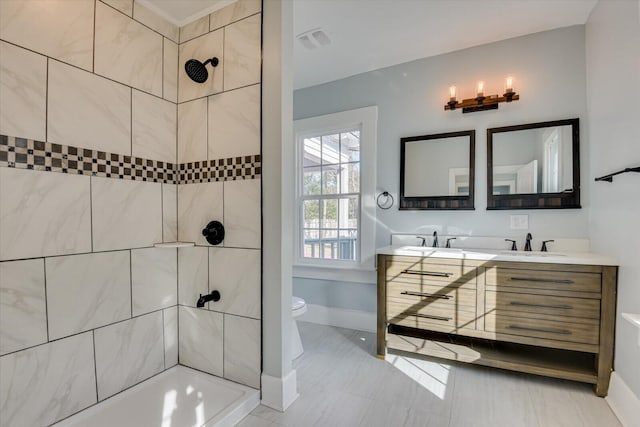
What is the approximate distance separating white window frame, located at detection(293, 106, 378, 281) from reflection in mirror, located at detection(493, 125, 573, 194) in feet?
3.32

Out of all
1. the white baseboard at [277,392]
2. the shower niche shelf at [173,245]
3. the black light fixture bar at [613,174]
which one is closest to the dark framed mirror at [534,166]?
the black light fixture bar at [613,174]

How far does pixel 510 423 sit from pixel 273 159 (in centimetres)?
184

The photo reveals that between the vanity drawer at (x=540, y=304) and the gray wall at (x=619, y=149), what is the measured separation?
131 millimetres

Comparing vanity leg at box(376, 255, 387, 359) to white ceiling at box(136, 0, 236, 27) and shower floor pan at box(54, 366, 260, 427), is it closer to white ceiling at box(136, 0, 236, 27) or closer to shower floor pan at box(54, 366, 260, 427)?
shower floor pan at box(54, 366, 260, 427)

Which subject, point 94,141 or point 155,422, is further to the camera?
point 94,141

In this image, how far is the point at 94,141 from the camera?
1528 millimetres

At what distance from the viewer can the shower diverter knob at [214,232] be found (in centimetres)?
173

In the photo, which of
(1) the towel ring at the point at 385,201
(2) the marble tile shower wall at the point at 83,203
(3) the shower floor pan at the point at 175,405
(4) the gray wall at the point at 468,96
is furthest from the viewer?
(1) the towel ring at the point at 385,201

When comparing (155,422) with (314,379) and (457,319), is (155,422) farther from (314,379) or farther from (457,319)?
(457,319)

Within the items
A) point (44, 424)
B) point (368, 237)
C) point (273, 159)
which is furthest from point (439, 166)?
point (44, 424)

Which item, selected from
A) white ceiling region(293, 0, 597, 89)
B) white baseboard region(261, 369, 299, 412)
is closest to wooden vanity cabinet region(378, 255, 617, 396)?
white baseboard region(261, 369, 299, 412)

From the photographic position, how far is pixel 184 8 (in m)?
1.80

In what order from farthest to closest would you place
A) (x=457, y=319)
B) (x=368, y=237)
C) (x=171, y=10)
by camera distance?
(x=368, y=237)
(x=457, y=319)
(x=171, y=10)

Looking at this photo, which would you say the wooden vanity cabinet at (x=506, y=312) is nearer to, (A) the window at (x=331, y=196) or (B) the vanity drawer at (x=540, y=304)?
(B) the vanity drawer at (x=540, y=304)
